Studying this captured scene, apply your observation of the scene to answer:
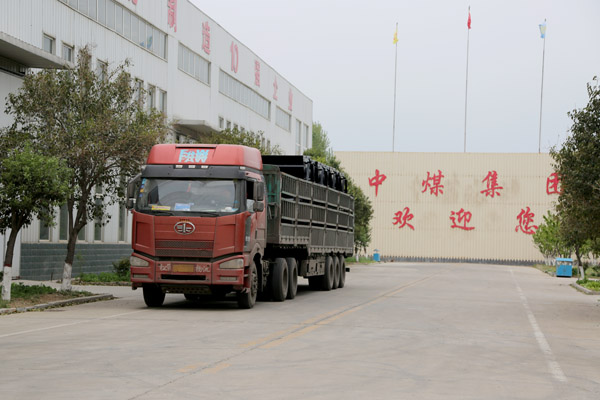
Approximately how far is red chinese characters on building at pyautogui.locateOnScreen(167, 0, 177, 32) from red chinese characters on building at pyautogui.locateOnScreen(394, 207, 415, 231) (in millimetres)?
40195

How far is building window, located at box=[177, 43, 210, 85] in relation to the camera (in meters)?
45.3

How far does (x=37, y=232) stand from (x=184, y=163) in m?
12.4

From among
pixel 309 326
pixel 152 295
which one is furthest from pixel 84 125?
pixel 309 326

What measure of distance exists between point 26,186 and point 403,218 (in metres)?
63.1

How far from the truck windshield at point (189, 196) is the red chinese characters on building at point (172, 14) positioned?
25.8m

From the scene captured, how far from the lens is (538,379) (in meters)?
10.3

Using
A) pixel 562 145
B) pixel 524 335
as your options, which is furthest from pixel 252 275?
pixel 562 145

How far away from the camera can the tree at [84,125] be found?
21.6 metres

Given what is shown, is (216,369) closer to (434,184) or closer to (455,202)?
(434,184)

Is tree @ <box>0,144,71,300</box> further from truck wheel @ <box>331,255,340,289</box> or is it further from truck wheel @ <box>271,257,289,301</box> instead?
truck wheel @ <box>331,255,340,289</box>

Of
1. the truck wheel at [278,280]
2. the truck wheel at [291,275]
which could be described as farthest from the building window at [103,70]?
the truck wheel at [291,275]

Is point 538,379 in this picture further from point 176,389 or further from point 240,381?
point 176,389

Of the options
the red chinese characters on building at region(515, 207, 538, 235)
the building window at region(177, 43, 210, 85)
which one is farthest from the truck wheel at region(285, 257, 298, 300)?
the red chinese characters on building at region(515, 207, 538, 235)

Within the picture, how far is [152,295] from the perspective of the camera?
19.7 meters
